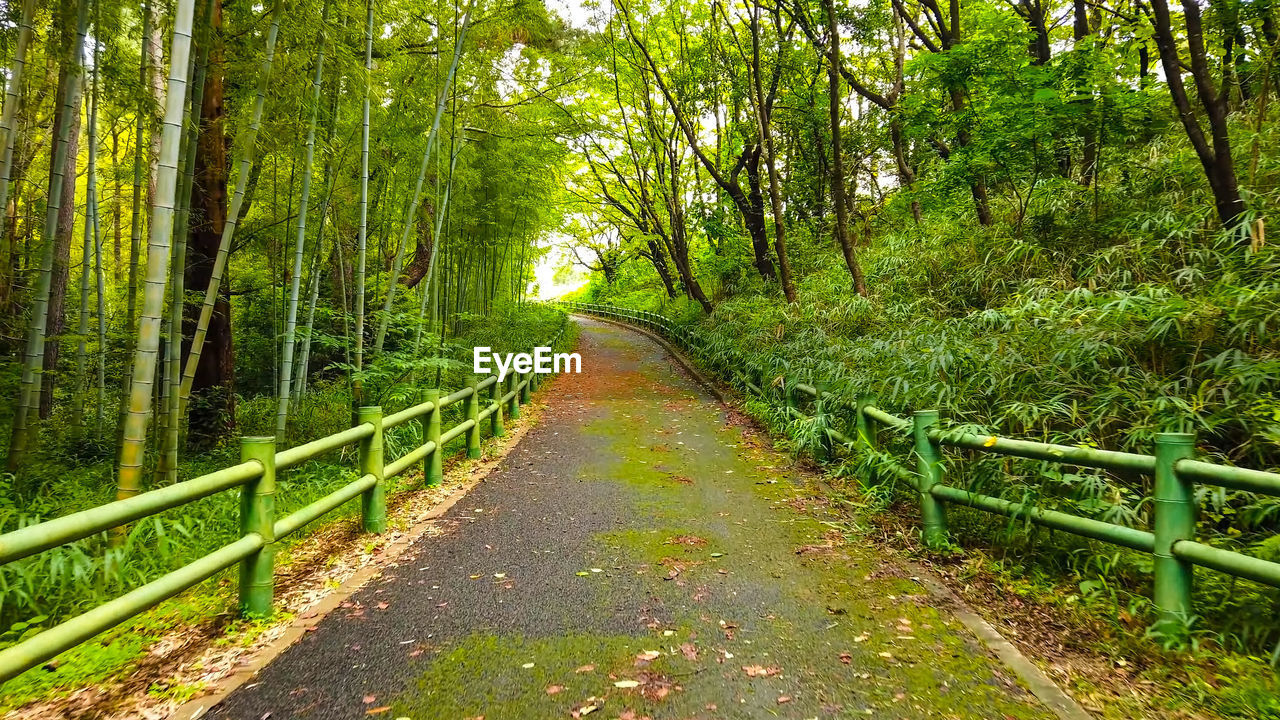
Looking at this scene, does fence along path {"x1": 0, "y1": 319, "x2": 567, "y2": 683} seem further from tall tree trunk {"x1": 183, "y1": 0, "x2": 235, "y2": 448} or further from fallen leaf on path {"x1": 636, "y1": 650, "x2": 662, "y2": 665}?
tall tree trunk {"x1": 183, "y1": 0, "x2": 235, "y2": 448}

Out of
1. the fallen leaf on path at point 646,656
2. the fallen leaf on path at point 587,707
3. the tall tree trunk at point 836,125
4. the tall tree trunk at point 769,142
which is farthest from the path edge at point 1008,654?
the tall tree trunk at point 769,142

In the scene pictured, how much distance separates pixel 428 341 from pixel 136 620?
15.6 feet

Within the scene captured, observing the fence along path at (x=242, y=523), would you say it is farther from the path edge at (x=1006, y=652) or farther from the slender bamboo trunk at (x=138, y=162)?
the path edge at (x=1006, y=652)

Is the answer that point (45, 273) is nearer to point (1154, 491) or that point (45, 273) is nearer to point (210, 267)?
point (210, 267)

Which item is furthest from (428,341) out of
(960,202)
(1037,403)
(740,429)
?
(960,202)

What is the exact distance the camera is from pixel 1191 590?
2.38 metres

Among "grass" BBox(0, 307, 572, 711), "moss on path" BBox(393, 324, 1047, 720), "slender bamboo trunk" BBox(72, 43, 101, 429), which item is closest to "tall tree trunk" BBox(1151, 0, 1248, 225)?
"moss on path" BBox(393, 324, 1047, 720)

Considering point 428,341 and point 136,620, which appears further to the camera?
point 428,341

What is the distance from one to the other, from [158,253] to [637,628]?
106 inches

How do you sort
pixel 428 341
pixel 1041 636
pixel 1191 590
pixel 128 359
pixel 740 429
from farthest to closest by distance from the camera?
pixel 740 429
pixel 428 341
pixel 128 359
pixel 1041 636
pixel 1191 590

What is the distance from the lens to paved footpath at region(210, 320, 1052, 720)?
2242 millimetres

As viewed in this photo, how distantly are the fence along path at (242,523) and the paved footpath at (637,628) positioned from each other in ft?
1.43

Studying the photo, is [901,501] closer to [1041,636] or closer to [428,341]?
[1041,636]

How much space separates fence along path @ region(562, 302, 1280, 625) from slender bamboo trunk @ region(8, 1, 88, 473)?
5.23 m
